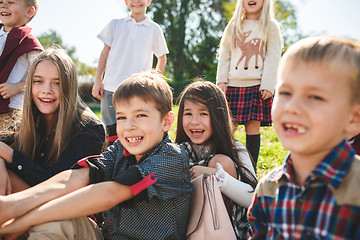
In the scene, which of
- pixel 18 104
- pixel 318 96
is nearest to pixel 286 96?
pixel 318 96

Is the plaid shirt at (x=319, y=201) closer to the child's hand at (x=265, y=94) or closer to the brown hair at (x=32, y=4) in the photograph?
the child's hand at (x=265, y=94)

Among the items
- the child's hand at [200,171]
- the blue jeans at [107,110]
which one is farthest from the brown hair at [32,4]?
the child's hand at [200,171]

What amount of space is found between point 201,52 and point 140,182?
23959 mm

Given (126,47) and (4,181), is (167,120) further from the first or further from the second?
(126,47)

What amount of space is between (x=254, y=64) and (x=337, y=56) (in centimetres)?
245

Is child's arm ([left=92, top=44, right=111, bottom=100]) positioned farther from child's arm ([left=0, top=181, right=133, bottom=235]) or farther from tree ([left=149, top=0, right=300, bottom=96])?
tree ([left=149, top=0, right=300, bottom=96])

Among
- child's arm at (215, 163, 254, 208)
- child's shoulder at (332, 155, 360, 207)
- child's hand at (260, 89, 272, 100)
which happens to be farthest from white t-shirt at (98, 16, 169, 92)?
child's shoulder at (332, 155, 360, 207)

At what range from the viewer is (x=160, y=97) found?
7.35ft

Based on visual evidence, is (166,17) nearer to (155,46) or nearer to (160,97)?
(155,46)

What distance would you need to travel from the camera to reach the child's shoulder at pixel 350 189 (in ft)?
4.21

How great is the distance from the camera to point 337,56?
4.37 feet

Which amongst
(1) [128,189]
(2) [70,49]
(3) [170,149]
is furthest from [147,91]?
(2) [70,49]

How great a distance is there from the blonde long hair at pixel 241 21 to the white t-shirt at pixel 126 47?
3.27ft

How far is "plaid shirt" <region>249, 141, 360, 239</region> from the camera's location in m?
1.30
